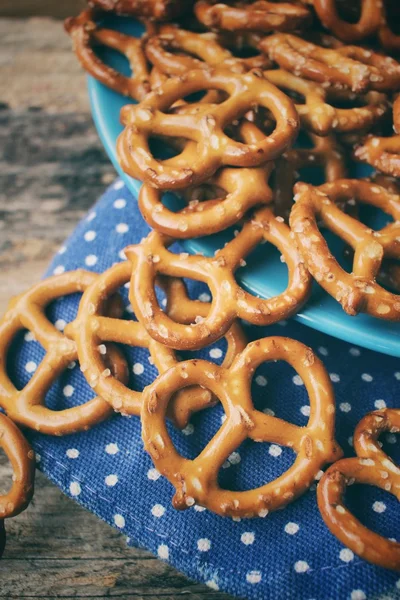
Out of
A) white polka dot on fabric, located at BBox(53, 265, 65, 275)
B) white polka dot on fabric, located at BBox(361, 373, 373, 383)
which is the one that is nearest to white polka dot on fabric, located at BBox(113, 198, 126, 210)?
white polka dot on fabric, located at BBox(53, 265, 65, 275)

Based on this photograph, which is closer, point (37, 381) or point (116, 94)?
point (37, 381)

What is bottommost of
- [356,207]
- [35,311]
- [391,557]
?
[391,557]

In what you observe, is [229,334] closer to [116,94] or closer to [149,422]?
[149,422]

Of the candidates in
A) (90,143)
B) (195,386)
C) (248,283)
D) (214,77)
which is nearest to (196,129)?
(214,77)

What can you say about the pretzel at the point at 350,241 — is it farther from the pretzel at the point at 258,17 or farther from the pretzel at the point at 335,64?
the pretzel at the point at 258,17

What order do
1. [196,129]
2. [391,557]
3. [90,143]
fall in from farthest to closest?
1. [90,143]
2. [196,129]
3. [391,557]

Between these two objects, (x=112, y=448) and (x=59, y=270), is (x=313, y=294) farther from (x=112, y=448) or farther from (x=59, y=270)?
(x=59, y=270)

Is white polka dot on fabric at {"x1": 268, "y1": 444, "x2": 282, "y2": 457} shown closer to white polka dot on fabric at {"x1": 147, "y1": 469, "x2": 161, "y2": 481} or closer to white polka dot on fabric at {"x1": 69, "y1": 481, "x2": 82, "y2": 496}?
white polka dot on fabric at {"x1": 147, "y1": 469, "x2": 161, "y2": 481}
